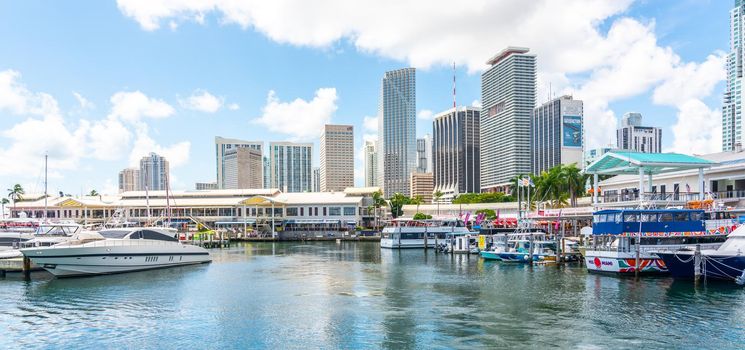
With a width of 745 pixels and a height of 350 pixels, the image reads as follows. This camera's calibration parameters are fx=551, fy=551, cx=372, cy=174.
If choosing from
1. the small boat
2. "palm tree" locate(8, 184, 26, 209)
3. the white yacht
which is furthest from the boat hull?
"palm tree" locate(8, 184, 26, 209)

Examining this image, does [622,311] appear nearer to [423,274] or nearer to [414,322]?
[414,322]

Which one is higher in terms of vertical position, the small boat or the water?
the small boat

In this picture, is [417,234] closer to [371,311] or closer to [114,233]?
[114,233]

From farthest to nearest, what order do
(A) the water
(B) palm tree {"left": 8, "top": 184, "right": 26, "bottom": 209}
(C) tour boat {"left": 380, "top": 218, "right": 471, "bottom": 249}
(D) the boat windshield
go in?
(B) palm tree {"left": 8, "top": 184, "right": 26, "bottom": 209} → (C) tour boat {"left": 380, "top": 218, "right": 471, "bottom": 249} → (D) the boat windshield → (A) the water

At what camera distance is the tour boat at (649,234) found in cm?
4509

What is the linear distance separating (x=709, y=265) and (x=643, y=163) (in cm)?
1554

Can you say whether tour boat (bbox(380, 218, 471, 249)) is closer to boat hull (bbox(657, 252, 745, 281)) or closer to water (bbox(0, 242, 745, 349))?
water (bbox(0, 242, 745, 349))

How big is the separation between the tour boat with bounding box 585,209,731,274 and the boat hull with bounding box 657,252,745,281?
7.74 feet

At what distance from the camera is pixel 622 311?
3122 cm

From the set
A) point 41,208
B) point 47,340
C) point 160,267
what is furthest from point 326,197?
point 47,340

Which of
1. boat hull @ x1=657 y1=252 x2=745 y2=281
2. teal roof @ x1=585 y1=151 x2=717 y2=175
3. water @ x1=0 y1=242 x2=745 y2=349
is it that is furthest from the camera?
teal roof @ x1=585 y1=151 x2=717 y2=175

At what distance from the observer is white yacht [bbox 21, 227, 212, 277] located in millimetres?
47188

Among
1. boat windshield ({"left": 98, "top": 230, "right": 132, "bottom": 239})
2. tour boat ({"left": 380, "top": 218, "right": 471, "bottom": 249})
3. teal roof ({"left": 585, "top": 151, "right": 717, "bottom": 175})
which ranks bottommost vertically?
tour boat ({"left": 380, "top": 218, "right": 471, "bottom": 249})

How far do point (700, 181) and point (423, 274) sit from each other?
29637 millimetres
